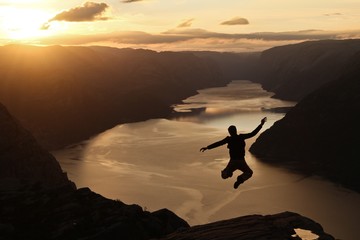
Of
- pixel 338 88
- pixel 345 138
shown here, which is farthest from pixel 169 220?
pixel 338 88

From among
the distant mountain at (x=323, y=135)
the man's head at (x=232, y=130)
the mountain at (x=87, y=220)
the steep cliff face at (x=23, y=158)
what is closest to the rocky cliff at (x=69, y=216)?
the mountain at (x=87, y=220)

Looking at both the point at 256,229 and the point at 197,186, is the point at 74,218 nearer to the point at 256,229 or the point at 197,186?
the point at 256,229

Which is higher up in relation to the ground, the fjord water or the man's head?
the man's head

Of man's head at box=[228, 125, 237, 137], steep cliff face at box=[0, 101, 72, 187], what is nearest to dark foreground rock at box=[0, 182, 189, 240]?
man's head at box=[228, 125, 237, 137]

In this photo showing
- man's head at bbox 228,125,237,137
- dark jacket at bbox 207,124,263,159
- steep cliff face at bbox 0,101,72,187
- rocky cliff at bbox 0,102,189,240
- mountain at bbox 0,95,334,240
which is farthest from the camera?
steep cliff face at bbox 0,101,72,187

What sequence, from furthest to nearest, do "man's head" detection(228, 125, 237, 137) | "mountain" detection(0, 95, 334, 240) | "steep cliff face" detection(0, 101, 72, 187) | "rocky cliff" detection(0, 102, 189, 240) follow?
"steep cliff face" detection(0, 101, 72, 187), "rocky cliff" detection(0, 102, 189, 240), "mountain" detection(0, 95, 334, 240), "man's head" detection(228, 125, 237, 137)

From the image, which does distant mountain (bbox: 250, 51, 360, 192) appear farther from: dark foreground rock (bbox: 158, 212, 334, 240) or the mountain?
dark foreground rock (bbox: 158, 212, 334, 240)

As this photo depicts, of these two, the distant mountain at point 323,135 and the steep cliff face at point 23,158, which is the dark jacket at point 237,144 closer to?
the steep cliff face at point 23,158
